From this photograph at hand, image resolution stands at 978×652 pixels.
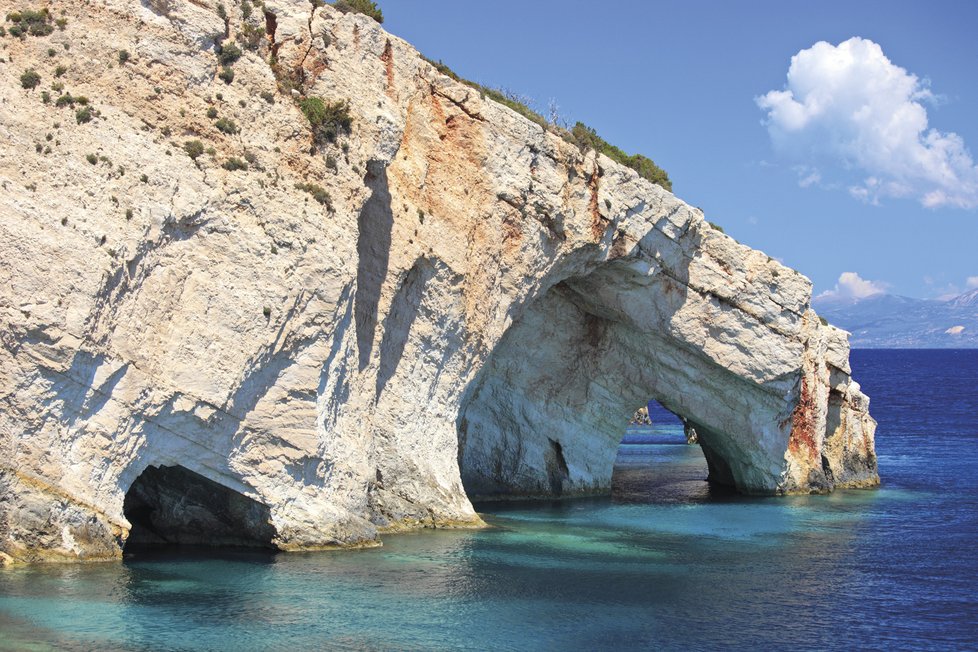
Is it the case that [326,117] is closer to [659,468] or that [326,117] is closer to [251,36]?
[251,36]

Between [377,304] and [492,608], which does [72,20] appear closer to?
[377,304]

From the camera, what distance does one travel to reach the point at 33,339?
2223 cm

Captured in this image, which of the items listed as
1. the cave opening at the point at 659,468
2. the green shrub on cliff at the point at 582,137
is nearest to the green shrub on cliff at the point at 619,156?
the green shrub on cliff at the point at 582,137

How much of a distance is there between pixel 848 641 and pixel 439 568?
384 inches

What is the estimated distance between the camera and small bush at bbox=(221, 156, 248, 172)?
26.5m

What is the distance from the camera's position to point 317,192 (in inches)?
1108

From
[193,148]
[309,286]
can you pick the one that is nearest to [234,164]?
[193,148]

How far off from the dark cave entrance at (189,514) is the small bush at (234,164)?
7662 mm

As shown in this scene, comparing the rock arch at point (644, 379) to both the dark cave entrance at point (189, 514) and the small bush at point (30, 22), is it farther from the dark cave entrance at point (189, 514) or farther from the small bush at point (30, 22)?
the small bush at point (30, 22)

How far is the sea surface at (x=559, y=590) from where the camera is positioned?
20.1m

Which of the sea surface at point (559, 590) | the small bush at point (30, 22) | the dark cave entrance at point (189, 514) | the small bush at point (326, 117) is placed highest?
the small bush at point (30, 22)

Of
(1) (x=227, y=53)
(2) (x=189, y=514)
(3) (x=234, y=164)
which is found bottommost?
(2) (x=189, y=514)

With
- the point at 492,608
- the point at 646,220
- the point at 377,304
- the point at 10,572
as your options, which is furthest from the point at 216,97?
the point at 646,220

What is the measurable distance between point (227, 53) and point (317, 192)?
13.9 feet
